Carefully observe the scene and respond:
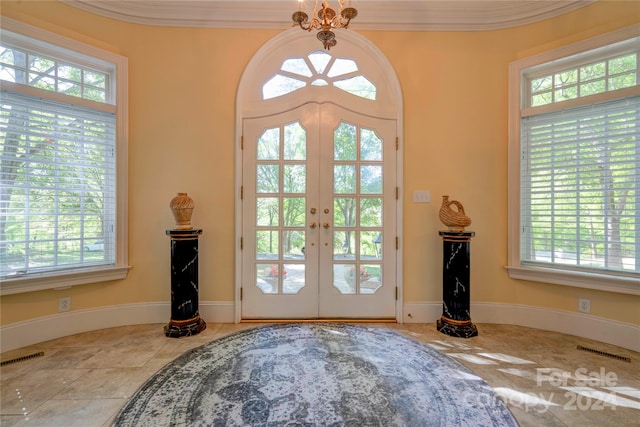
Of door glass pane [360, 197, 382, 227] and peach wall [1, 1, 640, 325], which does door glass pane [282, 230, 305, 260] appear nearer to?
peach wall [1, 1, 640, 325]

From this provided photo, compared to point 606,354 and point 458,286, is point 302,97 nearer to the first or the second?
point 458,286

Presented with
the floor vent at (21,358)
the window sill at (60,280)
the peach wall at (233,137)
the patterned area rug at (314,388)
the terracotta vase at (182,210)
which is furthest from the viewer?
the peach wall at (233,137)

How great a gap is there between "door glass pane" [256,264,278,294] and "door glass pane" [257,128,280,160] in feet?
3.57

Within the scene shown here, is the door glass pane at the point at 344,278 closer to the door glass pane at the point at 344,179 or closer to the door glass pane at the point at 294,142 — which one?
the door glass pane at the point at 344,179

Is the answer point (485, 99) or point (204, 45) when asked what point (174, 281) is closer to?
point (204, 45)

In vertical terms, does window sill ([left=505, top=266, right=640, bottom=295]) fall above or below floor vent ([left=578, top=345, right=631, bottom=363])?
above

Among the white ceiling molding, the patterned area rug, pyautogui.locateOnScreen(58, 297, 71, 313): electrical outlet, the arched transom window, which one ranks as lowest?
the patterned area rug

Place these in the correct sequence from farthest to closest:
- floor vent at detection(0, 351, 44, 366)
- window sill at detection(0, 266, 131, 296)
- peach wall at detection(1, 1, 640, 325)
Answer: peach wall at detection(1, 1, 640, 325), window sill at detection(0, 266, 131, 296), floor vent at detection(0, 351, 44, 366)

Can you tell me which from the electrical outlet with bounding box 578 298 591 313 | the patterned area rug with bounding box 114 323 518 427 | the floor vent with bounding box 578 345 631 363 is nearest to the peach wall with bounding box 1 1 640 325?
the electrical outlet with bounding box 578 298 591 313

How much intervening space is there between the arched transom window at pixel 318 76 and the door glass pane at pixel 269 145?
0.36 m

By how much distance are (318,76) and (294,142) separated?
0.71m

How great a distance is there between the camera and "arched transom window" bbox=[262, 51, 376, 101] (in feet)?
8.89

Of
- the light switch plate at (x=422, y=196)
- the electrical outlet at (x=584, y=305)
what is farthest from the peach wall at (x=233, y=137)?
the electrical outlet at (x=584, y=305)

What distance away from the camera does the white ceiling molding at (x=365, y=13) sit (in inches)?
100
